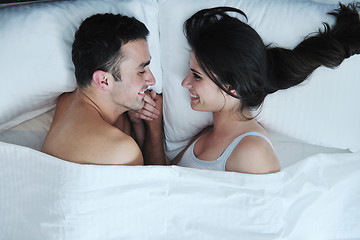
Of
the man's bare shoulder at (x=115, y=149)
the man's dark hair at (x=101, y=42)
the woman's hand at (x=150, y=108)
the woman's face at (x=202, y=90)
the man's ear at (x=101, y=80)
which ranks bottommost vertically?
the woman's hand at (x=150, y=108)

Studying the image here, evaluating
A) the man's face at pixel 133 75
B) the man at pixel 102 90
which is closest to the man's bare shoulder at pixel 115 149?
the man at pixel 102 90

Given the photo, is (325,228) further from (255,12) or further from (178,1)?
(178,1)

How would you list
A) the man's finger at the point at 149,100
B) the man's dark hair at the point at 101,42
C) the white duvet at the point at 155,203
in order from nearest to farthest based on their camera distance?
the white duvet at the point at 155,203
the man's dark hair at the point at 101,42
the man's finger at the point at 149,100

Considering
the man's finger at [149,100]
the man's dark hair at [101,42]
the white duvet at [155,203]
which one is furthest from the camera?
the man's finger at [149,100]

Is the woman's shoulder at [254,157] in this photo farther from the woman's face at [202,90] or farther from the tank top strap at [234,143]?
the woman's face at [202,90]

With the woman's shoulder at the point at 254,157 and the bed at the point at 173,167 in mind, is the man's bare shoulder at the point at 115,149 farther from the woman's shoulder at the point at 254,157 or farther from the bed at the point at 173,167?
the woman's shoulder at the point at 254,157

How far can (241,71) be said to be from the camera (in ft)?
3.32

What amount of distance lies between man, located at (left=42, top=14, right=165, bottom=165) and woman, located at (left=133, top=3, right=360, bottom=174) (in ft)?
0.62

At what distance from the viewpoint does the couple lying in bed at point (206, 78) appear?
1.01 m

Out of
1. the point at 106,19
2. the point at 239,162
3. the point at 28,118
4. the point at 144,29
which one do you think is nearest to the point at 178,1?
the point at 144,29

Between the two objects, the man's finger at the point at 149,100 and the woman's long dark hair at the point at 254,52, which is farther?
the man's finger at the point at 149,100

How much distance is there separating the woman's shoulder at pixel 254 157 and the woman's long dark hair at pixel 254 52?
15cm

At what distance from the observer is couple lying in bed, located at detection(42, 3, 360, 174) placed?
1.01 meters

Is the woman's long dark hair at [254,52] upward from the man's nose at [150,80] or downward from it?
upward
